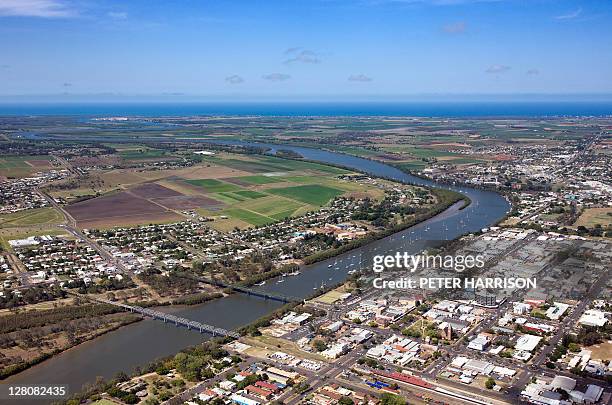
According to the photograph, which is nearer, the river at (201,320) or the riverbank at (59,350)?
the riverbank at (59,350)

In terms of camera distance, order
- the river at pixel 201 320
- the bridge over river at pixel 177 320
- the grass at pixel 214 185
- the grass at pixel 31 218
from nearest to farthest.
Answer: the river at pixel 201 320
the bridge over river at pixel 177 320
the grass at pixel 31 218
the grass at pixel 214 185

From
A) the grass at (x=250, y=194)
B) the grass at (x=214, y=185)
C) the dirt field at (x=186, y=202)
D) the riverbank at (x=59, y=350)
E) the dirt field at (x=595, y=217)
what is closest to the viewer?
the riverbank at (x=59, y=350)

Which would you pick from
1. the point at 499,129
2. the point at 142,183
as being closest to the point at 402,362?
the point at 142,183

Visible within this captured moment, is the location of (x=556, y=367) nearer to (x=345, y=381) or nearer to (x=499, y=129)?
(x=345, y=381)


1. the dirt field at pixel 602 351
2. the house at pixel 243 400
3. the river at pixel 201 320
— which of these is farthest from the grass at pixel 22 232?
the dirt field at pixel 602 351

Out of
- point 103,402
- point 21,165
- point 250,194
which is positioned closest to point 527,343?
point 103,402

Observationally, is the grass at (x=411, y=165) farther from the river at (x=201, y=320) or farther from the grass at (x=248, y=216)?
the grass at (x=248, y=216)
